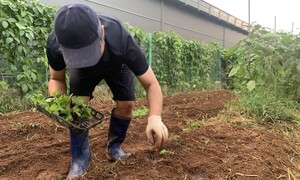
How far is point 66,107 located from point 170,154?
2.78ft

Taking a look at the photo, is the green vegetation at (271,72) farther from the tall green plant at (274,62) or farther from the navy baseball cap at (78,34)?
the navy baseball cap at (78,34)

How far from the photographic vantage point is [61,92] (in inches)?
76.7

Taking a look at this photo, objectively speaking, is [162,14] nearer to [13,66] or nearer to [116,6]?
[116,6]

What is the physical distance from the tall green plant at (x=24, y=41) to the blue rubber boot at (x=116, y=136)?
7.64ft

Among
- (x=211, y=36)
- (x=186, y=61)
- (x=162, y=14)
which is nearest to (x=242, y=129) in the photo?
(x=186, y=61)

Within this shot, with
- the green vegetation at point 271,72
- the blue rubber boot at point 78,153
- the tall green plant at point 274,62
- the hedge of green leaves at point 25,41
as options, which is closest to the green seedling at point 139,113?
the green vegetation at point 271,72

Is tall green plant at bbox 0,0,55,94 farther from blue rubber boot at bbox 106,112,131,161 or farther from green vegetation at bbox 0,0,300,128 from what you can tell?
blue rubber boot at bbox 106,112,131,161

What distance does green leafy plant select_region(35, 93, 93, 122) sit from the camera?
5.30 feet

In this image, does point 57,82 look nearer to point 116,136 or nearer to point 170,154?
point 116,136

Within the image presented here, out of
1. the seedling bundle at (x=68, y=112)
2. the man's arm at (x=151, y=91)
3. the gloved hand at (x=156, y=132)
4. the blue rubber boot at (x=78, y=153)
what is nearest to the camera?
the seedling bundle at (x=68, y=112)

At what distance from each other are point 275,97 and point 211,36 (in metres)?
15.1

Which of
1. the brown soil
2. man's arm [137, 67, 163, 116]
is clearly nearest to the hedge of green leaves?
the brown soil

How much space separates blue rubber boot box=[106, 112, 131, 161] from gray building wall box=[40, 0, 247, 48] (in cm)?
319

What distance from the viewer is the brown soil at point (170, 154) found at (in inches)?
74.9
